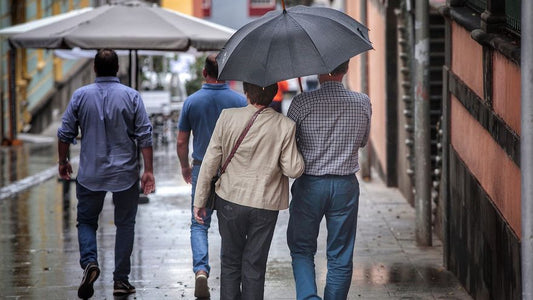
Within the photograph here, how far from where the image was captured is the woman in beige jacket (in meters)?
6.75

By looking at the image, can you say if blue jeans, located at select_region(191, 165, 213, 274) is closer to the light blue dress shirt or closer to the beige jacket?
the light blue dress shirt

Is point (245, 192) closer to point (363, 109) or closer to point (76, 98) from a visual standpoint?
point (363, 109)

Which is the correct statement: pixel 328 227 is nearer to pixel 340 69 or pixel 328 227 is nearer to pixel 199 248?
pixel 340 69

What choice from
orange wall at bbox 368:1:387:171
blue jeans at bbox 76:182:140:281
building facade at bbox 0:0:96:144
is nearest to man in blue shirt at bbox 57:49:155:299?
blue jeans at bbox 76:182:140:281

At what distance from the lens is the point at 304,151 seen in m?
6.96

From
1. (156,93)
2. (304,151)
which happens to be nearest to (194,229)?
(304,151)

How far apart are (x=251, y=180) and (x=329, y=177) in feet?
1.65

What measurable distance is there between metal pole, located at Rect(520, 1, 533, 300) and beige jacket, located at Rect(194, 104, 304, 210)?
159cm

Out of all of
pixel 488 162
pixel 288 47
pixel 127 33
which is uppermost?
pixel 288 47

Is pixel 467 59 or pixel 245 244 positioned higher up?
pixel 467 59

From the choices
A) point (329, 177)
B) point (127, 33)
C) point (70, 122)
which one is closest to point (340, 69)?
point (329, 177)

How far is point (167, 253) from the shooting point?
10.3m

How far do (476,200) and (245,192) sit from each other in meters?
2.14

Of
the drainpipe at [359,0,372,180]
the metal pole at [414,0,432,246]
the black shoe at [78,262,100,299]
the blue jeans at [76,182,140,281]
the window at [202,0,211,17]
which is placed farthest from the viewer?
the window at [202,0,211,17]
